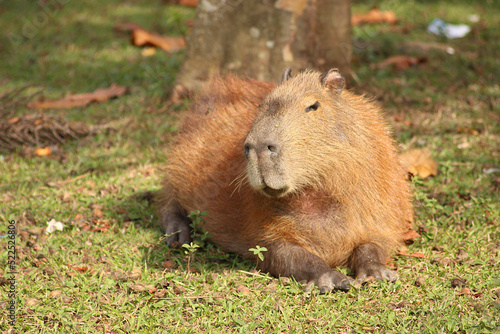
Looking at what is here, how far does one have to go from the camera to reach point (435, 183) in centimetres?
448

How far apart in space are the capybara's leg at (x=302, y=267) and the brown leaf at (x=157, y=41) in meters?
4.84

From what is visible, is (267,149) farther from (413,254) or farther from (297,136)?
(413,254)

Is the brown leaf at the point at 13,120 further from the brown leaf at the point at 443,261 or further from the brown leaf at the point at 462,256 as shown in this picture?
the brown leaf at the point at 462,256

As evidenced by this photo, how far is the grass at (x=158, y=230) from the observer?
296 centimetres

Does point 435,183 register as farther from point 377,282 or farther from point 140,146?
point 140,146

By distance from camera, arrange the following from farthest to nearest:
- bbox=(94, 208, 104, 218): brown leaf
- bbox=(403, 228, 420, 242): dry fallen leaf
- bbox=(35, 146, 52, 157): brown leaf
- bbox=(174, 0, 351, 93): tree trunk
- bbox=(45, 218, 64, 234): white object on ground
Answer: bbox=(174, 0, 351, 93): tree trunk < bbox=(35, 146, 52, 157): brown leaf < bbox=(94, 208, 104, 218): brown leaf < bbox=(45, 218, 64, 234): white object on ground < bbox=(403, 228, 420, 242): dry fallen leaf

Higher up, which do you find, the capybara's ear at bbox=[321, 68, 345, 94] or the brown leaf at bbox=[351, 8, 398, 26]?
the capybara's ear at bbox=[321, 68, 345, 94]

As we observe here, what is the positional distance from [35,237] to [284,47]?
9.07 ft

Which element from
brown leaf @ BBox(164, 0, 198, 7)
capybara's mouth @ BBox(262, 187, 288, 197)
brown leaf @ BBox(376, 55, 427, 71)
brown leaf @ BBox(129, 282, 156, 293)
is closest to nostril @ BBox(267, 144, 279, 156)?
capybara's mouth @ BBox(262, 187, 288, 197)

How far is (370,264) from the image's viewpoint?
3250 millimetres

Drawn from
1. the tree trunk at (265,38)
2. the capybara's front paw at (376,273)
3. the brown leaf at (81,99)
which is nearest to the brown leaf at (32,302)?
the capybara's front paw at (376,273)

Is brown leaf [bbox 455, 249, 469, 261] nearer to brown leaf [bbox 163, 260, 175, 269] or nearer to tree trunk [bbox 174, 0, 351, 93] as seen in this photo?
brown leaf [bbox 163, 260, 175, 269]

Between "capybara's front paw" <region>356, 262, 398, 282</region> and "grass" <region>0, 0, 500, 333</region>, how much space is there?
2.2 inches

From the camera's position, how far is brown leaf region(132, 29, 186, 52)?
303 inches
